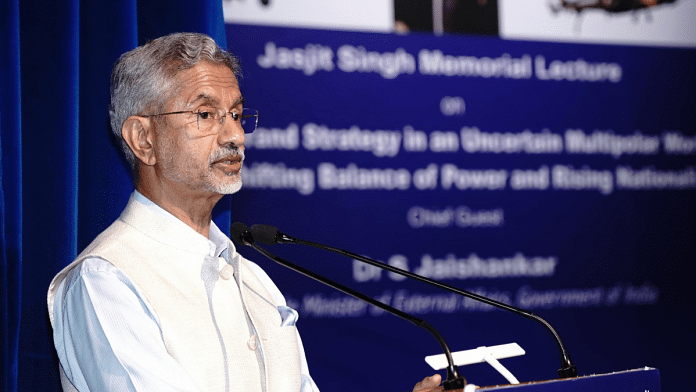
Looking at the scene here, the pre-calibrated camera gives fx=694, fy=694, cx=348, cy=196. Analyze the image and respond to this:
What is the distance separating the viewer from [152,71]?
58.4 inches

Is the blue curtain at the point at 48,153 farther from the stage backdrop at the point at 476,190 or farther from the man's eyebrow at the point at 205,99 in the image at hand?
the stage backdrop at the point at 476,190

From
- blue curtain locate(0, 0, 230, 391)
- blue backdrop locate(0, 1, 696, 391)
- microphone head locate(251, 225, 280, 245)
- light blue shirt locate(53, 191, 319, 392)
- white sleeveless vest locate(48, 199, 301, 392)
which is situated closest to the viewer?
light blue shirt locate(53, 191, 319, 392)

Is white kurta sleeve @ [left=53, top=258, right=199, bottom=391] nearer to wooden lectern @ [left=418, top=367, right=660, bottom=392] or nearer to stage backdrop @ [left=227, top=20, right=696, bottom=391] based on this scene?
wooden lectern @ [left=418, top=367, right=660, bottom=392]

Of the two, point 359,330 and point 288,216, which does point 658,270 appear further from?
point 288,216

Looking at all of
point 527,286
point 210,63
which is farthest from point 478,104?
point 210,63

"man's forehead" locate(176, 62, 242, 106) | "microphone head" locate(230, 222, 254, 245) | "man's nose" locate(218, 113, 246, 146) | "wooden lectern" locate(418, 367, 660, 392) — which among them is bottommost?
"wooden lectern" locate(418, 367, 660, 392)

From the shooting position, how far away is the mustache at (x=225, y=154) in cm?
150

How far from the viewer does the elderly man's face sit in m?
1.49

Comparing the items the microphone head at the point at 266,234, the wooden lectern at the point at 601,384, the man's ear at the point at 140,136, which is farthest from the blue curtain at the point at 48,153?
the wooden lectern at the point at 601,384

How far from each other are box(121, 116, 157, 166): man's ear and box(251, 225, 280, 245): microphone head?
278 millimetres

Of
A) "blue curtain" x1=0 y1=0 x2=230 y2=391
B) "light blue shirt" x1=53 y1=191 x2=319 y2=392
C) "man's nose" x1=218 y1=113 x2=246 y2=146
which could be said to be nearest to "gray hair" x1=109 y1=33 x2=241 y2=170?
→ "man's nose" x1=218 y1=113 x2=246 y2=146

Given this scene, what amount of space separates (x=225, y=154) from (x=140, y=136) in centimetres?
19

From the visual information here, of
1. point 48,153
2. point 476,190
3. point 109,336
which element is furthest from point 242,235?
point 476,190

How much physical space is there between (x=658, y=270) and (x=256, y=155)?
1.75 metres
